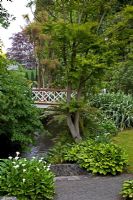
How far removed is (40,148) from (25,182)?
596 centimetres

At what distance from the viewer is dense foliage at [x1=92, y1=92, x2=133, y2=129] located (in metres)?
13.6

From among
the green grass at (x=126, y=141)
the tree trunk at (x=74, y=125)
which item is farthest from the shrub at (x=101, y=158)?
the tree trunk at (x=74, y=125)

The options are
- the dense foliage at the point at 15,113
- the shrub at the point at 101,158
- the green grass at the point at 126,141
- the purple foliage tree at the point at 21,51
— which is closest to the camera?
the shrub at the point at 101,158

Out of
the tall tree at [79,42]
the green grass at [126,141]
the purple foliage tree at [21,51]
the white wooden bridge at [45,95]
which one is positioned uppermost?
the purple foliage tree at [21,51]

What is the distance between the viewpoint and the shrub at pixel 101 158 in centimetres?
757

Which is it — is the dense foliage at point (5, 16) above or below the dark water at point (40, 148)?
above

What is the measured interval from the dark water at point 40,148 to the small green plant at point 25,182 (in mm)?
3950

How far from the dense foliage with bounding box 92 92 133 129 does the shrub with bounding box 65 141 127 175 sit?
5.51 metres

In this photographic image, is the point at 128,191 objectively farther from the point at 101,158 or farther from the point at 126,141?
the point at 126,141

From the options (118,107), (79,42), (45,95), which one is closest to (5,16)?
(79,42)

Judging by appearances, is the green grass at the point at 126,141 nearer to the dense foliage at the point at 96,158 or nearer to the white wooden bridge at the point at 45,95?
the dense foliage at the point at 96,158

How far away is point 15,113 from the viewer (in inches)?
355

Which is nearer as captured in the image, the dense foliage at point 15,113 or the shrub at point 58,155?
the shrub at point 58,155

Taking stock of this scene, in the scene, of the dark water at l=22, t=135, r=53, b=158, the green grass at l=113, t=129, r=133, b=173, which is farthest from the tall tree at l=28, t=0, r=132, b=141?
the dark water at l=22, t=135, r=53, b=158
